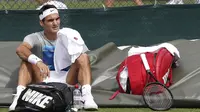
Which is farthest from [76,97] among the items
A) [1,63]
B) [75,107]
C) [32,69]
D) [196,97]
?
[1,63]

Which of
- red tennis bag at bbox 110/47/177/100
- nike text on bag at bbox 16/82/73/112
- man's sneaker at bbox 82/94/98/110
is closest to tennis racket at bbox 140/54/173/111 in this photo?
red tennis bag at bbox 110/47/177/100

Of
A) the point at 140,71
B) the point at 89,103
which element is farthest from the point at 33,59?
Result: the point at 140,71

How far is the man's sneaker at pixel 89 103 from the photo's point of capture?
4672 mm

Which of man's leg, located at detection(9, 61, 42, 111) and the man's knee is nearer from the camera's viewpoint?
the man's knee

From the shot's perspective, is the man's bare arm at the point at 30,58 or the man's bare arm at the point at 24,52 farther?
the man's bare arm at the point at 24,52

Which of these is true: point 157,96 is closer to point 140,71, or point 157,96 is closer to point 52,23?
point 140,71

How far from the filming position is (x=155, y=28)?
22.9ft

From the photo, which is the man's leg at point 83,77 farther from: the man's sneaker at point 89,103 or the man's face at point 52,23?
the man's face at point 52,23

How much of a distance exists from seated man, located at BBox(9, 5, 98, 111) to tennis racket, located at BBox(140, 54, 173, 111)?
1.63 feet

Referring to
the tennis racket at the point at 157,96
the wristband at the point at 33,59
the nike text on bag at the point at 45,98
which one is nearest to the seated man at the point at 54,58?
the wristband at the point at 33,59

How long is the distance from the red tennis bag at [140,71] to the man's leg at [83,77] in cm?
30

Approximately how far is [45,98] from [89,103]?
48 centimetres

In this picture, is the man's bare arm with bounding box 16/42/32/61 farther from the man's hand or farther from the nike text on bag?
the nike text on bag

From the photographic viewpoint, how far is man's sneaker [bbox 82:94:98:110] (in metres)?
4.67
